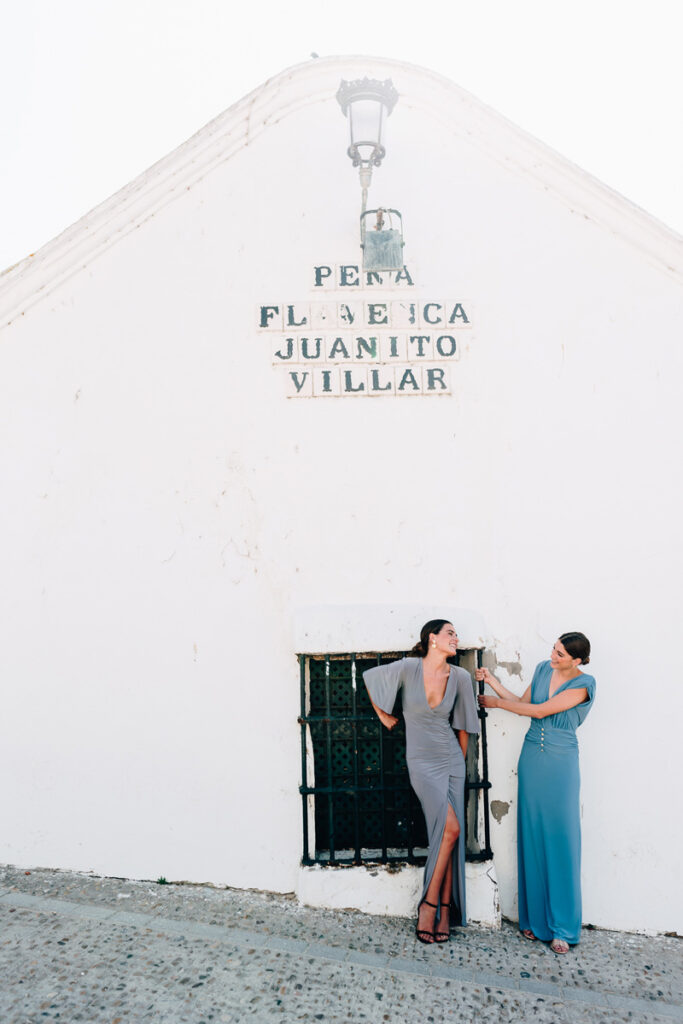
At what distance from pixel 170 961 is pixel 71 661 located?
5.93ft

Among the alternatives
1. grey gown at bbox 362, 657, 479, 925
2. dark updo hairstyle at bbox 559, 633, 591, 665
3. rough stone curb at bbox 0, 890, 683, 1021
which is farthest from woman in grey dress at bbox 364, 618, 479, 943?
dark updo hairstyle at bbox 559, 633, 591, 665

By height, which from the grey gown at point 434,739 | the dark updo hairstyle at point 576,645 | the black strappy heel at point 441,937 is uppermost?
the dark updo hairstyle at point 576,645

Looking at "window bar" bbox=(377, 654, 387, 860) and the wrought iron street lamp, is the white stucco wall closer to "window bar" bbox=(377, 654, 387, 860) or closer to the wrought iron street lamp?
the wrought iron street lamp

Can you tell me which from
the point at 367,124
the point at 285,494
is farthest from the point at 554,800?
the point at 367,124

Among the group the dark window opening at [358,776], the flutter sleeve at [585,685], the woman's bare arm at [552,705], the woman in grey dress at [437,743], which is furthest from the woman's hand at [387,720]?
the flutter sleeve at [585,685]

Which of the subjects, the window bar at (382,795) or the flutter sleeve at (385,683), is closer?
the flutter sleeve at (385,683)

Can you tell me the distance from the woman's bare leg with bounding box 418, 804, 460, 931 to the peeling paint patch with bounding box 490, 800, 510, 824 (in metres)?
0.47

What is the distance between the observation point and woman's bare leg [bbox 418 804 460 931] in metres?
3.87

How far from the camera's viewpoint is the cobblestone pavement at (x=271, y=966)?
316 centimetres

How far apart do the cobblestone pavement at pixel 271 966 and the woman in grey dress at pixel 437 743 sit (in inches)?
8.8

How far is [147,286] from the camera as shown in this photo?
14.9ft

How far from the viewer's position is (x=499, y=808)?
4328 mm

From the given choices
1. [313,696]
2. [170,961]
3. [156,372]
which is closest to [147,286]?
[156,372]

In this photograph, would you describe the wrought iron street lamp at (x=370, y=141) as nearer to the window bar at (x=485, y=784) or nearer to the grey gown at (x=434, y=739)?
the grey gown at (x=434, y=739)
